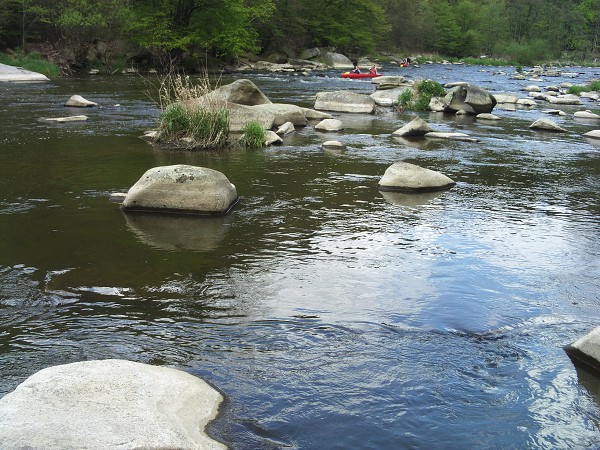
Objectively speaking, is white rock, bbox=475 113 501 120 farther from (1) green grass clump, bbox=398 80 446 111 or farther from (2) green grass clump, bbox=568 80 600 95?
(2) green grass clump, bbox=568 80 600 95

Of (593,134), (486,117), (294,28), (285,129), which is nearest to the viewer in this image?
(285,129)

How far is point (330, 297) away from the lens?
6840mm

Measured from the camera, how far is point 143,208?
991 centimetres

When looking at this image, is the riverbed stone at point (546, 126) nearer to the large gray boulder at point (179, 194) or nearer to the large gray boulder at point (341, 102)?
the large gray boulder at point (341, 102)

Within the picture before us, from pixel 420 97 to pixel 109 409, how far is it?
75.9 ft

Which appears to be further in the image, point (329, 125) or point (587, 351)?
point (329, 125)

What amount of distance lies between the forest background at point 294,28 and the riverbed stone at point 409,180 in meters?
31.2

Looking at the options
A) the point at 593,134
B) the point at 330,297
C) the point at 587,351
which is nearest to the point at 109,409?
the point at 330,297

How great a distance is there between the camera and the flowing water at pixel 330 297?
4.78 metres

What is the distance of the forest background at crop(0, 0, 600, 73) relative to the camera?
40.0 metres

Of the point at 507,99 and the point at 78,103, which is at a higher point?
the point at 78,103

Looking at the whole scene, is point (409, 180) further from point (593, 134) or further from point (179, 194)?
point (593, 134)

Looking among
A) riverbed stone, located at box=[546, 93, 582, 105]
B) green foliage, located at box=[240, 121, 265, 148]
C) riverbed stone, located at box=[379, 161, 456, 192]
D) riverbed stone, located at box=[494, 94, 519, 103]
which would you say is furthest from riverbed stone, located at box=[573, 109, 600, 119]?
riverbed stone, located at box=[379, 161, 456, 192]

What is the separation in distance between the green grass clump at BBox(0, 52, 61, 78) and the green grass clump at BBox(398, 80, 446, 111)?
19.6 meters
